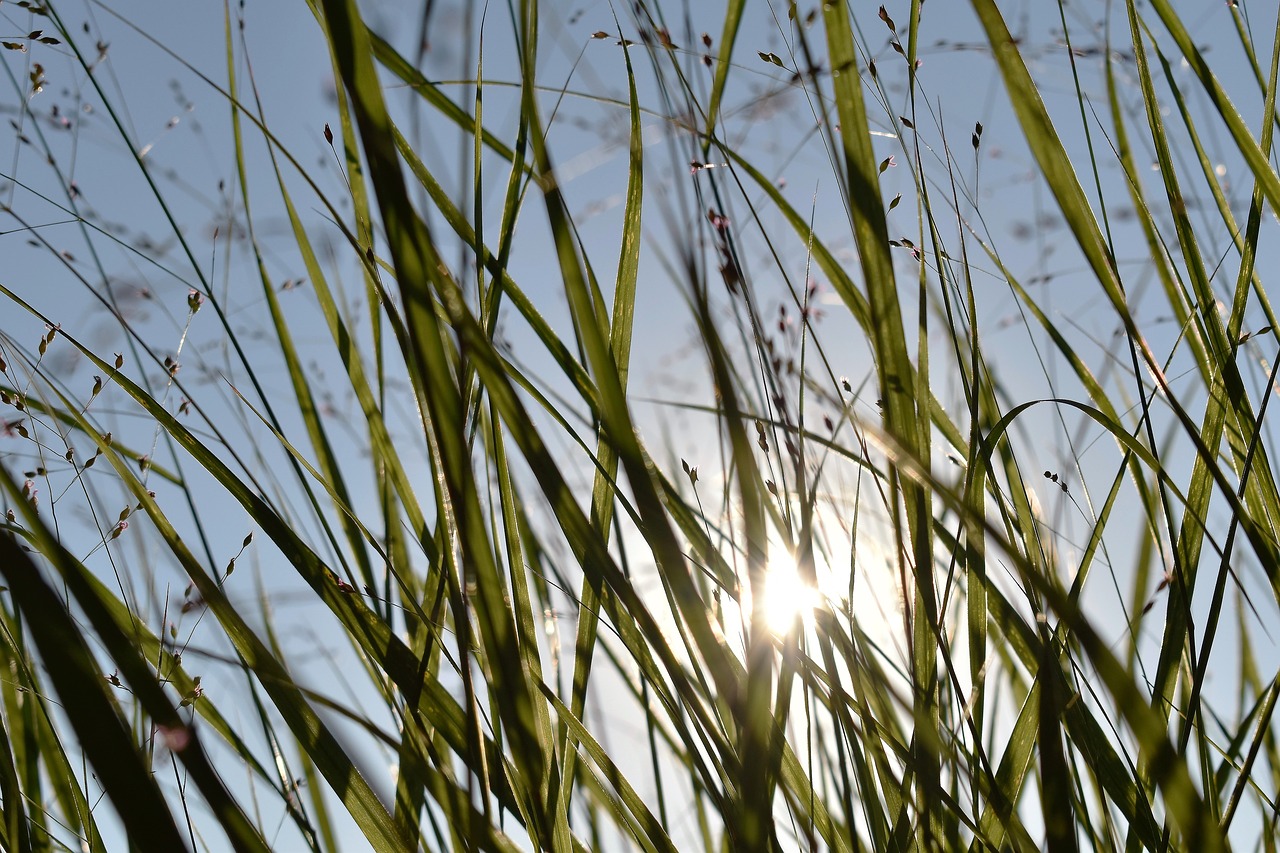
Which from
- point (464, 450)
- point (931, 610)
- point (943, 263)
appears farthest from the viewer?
point (943, 263)

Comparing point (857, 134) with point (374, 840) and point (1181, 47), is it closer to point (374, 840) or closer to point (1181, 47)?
point (1181, 47)

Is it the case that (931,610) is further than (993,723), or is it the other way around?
(993,723)

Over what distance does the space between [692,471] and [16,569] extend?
0.52 m

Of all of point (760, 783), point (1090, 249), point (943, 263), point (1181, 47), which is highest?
point (1181, 47)

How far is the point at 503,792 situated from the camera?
603mm

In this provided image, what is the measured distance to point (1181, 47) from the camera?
0.84 metres

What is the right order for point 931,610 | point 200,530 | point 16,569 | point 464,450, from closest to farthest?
1. point 16,569
2. point 464,450
3. point 931,610
4. point 200,530

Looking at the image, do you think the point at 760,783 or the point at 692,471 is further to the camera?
the point at 692,471

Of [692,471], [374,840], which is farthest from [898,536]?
[374,840]

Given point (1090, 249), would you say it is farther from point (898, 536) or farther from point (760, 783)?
point (760, 783)

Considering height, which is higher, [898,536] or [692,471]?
[692,471]

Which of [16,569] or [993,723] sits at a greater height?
[993,723]

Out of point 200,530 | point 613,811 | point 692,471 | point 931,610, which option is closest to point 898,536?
point 931,610

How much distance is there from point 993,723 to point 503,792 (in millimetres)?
639
